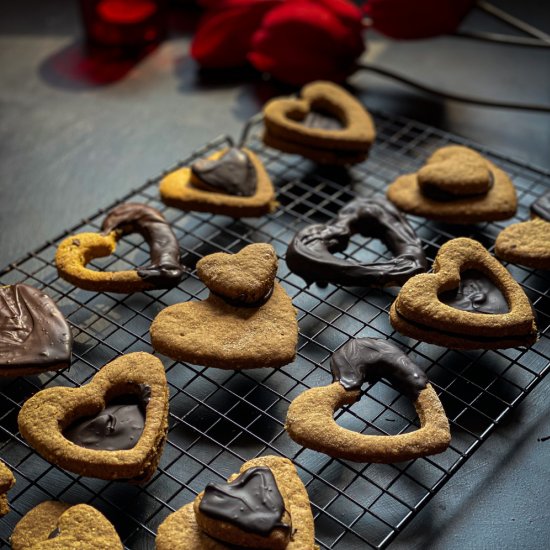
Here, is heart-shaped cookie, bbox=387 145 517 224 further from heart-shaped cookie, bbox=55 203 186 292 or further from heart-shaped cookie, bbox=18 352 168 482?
heart-shaped cookie, bbox=18 352 168 482

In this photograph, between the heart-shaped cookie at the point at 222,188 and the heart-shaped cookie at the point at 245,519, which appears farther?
the heart-shaped cookie at the point at 222,188

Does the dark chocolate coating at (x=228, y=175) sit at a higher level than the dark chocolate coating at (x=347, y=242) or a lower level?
higher

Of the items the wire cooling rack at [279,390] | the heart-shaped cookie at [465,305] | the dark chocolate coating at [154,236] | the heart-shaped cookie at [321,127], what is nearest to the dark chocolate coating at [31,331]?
the wire cooling rack at [279,390]

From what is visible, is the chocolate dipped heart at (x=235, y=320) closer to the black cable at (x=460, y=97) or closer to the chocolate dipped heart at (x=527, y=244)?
the chocolate dipped heart at (x=527, y=244)

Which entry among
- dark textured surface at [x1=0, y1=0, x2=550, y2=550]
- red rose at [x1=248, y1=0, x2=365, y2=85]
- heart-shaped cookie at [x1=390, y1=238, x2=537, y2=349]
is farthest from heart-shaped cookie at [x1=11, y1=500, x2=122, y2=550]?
red rose at [x1=248, y1=0, x2=365, y2=85]

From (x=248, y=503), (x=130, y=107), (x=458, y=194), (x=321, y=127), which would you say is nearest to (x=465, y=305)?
(x=458, y=194)

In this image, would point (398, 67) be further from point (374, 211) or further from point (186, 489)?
point (186, 489)
